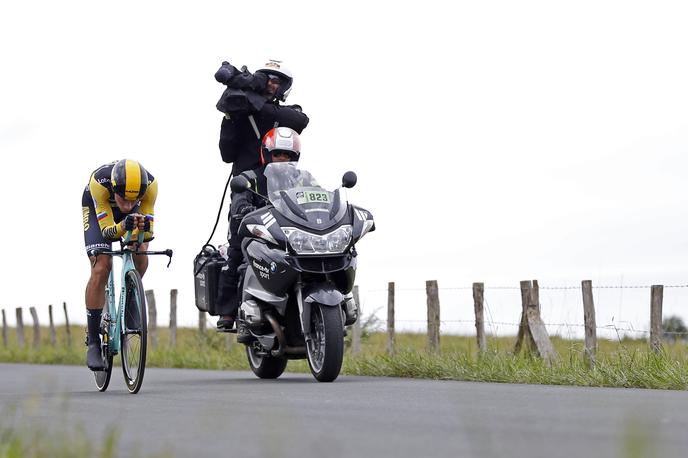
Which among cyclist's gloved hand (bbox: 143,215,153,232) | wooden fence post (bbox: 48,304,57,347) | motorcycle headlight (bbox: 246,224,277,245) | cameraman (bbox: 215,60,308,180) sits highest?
cameraman (bbox: 215,60,308,180)

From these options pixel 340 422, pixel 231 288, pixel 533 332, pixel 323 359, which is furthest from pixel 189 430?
pixel 533 332

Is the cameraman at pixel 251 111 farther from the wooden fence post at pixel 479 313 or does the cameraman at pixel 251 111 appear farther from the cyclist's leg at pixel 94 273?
the wooden fence post at pixel 479 313

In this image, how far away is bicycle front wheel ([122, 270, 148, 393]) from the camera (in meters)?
9.79

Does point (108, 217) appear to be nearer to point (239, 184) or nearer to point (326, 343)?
point (239, 184)

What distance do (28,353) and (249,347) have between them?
18.9 meters

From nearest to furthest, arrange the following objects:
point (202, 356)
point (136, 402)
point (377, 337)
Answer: point (136, 402), point (202, 356), point (377, 337)

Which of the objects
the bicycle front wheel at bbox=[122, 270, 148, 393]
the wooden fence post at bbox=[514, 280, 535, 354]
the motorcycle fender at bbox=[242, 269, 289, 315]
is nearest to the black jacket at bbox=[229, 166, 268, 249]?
the motorcycle fender at bbox=[242, 269, 289, 315]

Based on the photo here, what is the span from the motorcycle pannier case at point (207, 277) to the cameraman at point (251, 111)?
0.68 ft

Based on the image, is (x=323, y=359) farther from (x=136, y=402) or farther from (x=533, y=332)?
(x=533, y=332)

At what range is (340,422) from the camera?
21.6 feet

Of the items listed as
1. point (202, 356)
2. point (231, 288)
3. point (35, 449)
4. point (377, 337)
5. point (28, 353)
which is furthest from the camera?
point (28, 353)

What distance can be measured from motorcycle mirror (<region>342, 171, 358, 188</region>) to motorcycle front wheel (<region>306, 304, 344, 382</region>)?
1.28 m

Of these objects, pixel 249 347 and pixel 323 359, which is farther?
pixel 249 347

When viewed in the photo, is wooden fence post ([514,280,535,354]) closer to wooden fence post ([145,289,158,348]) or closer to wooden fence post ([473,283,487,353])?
wooden fence post ([473,283,487,353])
